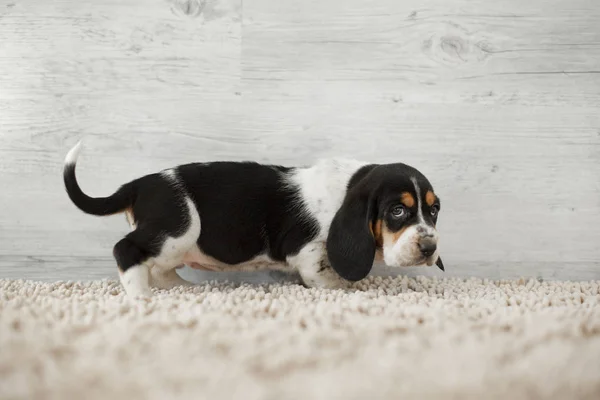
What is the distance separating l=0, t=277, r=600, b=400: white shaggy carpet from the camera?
689 mm

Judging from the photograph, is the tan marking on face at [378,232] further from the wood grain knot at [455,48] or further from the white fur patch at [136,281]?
the wood grain knot at [455,48]

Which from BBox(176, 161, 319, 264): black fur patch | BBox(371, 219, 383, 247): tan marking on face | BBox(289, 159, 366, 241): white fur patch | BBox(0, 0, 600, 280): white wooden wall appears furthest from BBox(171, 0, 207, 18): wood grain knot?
BBox(371, 219, 383, 247): tan marking on face

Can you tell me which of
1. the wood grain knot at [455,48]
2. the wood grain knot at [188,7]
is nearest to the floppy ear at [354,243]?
the wood grain knot at [455,48]

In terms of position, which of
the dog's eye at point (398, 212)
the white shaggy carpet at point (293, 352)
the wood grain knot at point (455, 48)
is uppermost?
the wood grain knot at point (455, 48)

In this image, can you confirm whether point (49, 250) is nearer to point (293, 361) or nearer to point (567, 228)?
point (293, 361)

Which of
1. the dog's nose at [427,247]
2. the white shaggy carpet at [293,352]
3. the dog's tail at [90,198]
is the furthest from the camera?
the dog's tail at [90,198]

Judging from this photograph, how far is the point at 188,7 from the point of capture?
2.29 m

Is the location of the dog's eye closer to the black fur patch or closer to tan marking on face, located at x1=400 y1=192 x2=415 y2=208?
tan marking on face, located at x1=400 y1=192 x2=415 y2=208

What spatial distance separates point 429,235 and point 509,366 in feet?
3.10

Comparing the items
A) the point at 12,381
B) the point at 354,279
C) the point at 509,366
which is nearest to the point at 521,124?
the point at 354,279

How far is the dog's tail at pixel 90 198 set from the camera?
70.4 inches

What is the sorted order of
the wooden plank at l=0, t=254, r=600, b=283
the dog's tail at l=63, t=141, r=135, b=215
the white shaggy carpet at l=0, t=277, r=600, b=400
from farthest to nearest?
the wooden plank at l=0, t=254, r=600, b=283 → the dog's tail at l=63, t=141, r=135, b=215 → the white shaggy carpet at l=0, t=277, r=600, b=400

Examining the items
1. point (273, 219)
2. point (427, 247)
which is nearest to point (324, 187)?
point (273, 219)

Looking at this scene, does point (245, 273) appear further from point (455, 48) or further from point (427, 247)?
point (455, 48)
